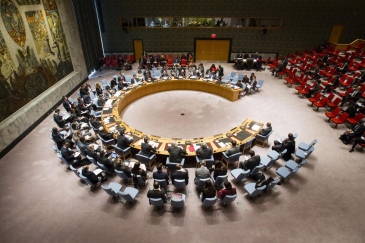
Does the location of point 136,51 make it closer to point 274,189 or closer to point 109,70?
point 109,70

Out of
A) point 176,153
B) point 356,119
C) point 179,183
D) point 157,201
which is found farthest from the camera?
point 356,119

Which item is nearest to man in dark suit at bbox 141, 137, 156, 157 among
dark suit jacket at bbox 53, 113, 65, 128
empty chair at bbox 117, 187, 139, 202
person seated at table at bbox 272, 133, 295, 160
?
empty chair at bbox 117, 187, 139, 202

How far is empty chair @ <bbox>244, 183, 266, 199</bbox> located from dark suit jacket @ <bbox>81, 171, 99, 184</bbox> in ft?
15.2

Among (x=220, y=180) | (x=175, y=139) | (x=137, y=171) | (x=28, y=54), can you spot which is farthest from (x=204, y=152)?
(x=28, y=54)

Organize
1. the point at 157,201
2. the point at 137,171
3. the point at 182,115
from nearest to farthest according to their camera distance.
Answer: the point at 157,201
the point at 137,171
the point at 182,115

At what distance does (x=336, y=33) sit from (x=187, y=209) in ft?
65.6

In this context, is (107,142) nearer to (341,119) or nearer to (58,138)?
(58,138)

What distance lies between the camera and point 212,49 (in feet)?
63.1

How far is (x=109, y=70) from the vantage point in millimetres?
18297

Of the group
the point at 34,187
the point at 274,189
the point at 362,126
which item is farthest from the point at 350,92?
the point at 34,187

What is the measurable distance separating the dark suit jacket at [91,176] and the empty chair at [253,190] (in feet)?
15.2

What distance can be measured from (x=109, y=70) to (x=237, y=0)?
11.9 metres

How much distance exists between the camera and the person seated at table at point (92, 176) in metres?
6.45

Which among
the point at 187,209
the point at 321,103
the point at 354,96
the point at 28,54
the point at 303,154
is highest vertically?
the point at 28,54
